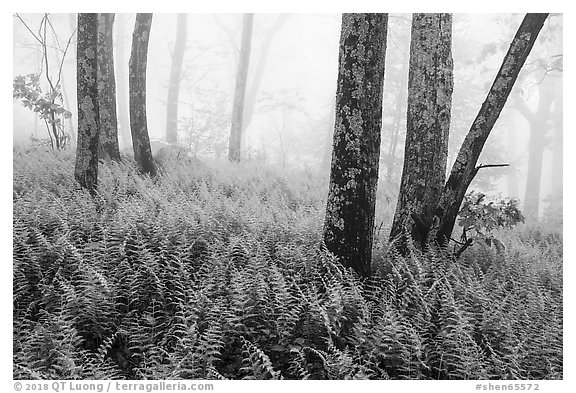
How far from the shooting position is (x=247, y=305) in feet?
15.9

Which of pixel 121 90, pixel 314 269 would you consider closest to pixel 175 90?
pixel 121 90

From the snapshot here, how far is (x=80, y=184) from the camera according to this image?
25.8 ft

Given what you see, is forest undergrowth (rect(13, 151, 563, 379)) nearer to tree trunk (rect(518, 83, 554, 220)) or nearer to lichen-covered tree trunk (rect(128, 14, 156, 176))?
lichen-covered tree trunk (rect(128, 14, 156, 176))

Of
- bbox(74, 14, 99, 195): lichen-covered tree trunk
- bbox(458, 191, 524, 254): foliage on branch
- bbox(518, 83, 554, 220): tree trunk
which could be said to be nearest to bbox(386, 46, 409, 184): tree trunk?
bbox(518, 83, 554, 220): tree trunk

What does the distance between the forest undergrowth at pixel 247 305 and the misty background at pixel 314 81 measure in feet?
20.6

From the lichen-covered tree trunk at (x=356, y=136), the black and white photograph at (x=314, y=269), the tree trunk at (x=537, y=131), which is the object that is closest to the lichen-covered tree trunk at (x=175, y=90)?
the black and white photograph at (x=314, y=269)

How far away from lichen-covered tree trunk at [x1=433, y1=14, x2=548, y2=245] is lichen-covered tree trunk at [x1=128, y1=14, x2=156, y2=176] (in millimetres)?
6729

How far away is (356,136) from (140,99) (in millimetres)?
6858

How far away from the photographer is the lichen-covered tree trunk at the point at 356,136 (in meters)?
5.11

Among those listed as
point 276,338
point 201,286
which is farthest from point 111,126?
point 276,338

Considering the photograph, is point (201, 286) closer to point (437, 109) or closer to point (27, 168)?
point (437, 109)

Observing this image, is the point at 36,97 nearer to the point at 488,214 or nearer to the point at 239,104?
the point at 239,104

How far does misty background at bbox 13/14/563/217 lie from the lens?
19781 mm

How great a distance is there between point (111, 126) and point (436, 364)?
8947mm
